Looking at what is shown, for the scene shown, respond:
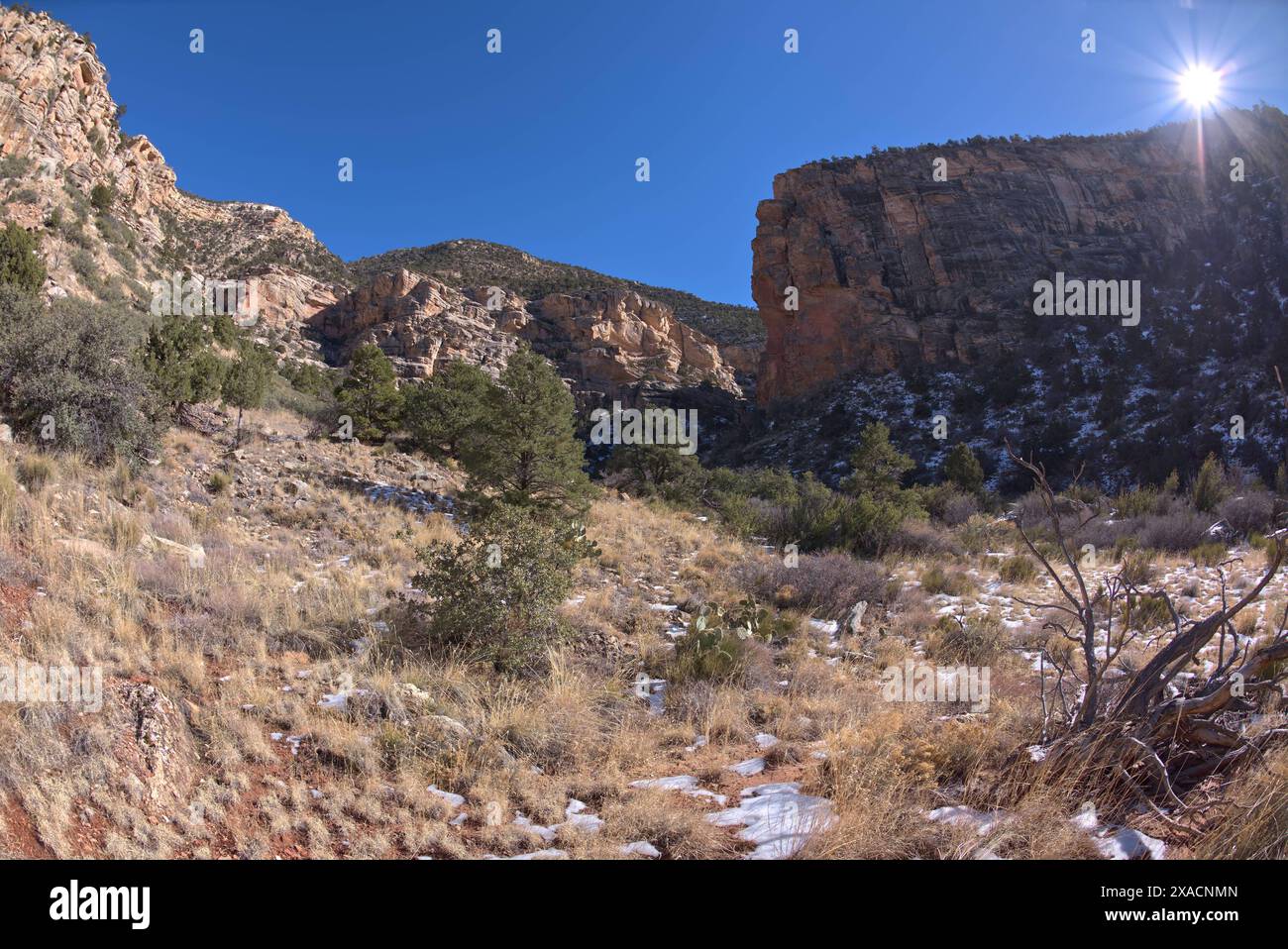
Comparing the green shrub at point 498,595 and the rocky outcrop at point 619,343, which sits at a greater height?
the rocky outcrop at point 619,343

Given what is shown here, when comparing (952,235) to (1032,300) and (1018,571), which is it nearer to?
(1032,300)

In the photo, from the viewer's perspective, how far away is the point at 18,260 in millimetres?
13633

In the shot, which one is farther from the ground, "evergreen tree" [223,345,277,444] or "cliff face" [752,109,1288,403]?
"cliff face" [752,109,1288,403]

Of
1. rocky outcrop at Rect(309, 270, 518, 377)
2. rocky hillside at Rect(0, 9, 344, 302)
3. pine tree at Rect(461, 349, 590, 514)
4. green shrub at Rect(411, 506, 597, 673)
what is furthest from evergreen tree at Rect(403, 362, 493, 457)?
rocky outcrop at Rect(309, 270, 518, 377)

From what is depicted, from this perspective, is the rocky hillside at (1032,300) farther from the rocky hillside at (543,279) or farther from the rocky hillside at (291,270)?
the rocky hillside at (543,279)

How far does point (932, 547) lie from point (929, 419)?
28.7 metres

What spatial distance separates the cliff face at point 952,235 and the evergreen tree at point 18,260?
4241 centimetres

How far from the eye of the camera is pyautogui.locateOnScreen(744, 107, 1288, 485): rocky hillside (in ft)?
90.2

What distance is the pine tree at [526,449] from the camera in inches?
428

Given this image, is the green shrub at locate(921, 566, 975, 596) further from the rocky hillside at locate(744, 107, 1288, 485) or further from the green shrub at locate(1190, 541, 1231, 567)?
the rocky hillside at locate(744, 107, 1288, 485)

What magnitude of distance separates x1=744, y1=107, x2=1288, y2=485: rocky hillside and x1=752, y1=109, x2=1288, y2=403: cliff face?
16 cm

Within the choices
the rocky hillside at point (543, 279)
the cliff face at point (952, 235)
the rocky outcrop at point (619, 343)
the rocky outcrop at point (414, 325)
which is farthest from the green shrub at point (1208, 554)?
the rocky hillside at point (543, 279)
